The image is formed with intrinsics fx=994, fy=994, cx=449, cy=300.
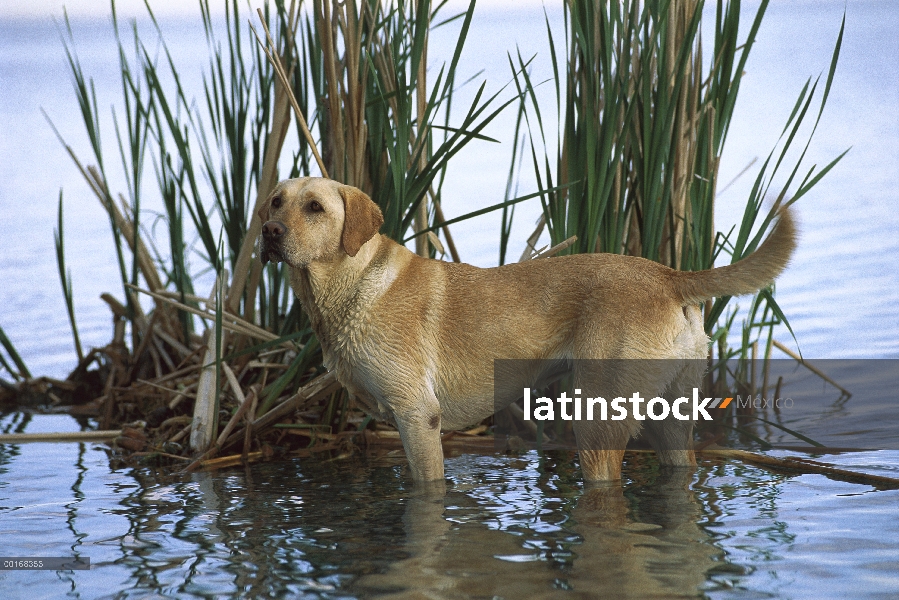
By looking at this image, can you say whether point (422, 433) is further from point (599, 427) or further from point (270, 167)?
point (270, 167)

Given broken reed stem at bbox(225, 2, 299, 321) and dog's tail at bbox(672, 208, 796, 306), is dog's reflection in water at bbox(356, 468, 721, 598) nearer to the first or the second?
dog's tail at bbox(672, 208, 796, 306)

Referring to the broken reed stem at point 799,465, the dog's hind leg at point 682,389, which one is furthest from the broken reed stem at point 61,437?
the broken reed stem at point 799,465

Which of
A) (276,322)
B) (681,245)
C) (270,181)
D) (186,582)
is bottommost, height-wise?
(186,582)

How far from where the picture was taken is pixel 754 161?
5215 millimetres

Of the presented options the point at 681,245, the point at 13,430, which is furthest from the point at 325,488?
the point at 13,430

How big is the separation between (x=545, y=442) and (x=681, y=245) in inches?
46.0

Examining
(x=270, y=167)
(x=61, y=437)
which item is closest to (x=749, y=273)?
(x=270, y=167)

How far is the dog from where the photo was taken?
12.0 feet

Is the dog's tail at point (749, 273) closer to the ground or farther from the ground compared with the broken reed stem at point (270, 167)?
closer to the ground

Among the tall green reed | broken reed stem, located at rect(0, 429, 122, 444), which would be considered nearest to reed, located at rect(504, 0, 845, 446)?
the tall green reed

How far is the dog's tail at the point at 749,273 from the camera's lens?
3541 millimetres

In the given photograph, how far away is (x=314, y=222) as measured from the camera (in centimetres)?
370

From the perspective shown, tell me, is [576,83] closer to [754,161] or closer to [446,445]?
[754,161]

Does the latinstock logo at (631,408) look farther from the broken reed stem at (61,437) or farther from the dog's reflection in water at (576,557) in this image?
the broken reed stem at (61,437)
